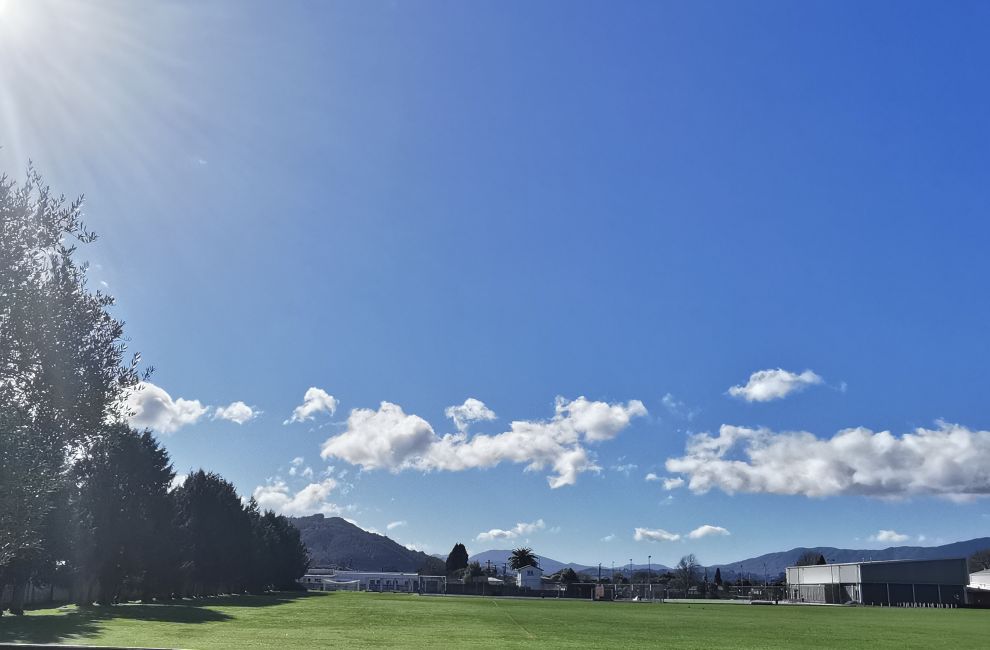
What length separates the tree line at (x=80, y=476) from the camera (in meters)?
20.8

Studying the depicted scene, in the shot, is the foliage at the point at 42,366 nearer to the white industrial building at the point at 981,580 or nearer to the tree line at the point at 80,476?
the tree line at the point at 80,476

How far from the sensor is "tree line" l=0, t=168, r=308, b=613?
20828mm

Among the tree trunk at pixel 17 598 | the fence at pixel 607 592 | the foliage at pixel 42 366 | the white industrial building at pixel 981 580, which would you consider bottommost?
the fence at pixel 607 592

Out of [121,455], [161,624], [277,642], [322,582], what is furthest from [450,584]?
[277,642]

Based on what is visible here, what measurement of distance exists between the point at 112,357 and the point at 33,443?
4.76 metres

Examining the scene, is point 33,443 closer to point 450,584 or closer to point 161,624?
point 161,624

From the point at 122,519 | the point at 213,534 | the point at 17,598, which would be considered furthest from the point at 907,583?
the point at 17,598

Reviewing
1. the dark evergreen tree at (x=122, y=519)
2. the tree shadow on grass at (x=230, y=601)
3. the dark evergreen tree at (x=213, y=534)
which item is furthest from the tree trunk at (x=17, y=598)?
the dark evergreen tree at (x=213, y=534)

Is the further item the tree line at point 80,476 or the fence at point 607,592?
the fence at point 607,592

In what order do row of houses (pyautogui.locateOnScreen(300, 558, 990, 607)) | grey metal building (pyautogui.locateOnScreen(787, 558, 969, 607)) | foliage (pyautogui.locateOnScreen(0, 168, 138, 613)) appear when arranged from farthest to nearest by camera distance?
grey metal building (pyautogui.locateOnScreen(787, 558, 969, 607)), row of houses (pyautogui.locateOnScreen(300, 558, 990, 607)), foliage (pyautogui.locateOnScreen(0, 168, 138, 613))

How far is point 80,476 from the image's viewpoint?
5506 cm

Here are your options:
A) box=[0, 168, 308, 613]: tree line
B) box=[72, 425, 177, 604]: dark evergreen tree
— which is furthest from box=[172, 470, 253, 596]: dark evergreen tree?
box=[72, 425, 177, 604]: dark evergreen tree

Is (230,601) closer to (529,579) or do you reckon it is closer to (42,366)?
(42,366)

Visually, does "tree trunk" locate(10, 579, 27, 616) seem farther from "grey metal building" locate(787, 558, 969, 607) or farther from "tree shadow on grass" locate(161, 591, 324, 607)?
"grey metal building" locate(787, 558, 969, 607)
